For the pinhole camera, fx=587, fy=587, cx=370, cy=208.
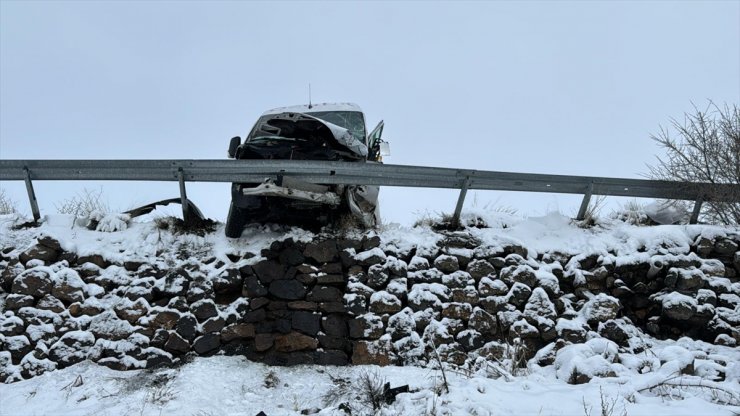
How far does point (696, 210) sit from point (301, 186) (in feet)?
16.9

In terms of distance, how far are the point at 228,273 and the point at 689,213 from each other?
6044 millimetres

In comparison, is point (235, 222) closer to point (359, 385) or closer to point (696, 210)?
point (359, 385)

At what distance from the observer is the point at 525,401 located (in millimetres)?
4848

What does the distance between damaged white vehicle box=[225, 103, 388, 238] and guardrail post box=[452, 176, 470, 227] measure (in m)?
Result: 0.97

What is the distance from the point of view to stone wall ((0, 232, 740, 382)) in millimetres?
5992

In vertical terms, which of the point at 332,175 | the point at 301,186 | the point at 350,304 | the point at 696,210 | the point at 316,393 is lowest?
the point at 316,393

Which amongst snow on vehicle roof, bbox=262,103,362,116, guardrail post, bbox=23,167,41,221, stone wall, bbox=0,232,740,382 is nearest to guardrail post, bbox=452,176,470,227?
stone wall, bbox=0,232,740,382

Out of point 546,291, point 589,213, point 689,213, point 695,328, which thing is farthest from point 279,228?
point 689,213

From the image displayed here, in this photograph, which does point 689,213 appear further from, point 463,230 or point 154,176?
point 154,176

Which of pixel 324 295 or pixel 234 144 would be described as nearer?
pixel 324 295

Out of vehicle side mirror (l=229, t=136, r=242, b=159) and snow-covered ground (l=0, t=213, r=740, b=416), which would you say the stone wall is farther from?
vehicle side mirror (l=229, t=136, r=242, b=159)

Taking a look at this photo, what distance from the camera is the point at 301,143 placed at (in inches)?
279

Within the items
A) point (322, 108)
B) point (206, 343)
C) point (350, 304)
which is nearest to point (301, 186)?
point (350, 304)

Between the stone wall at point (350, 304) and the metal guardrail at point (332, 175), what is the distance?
76 centimetres
